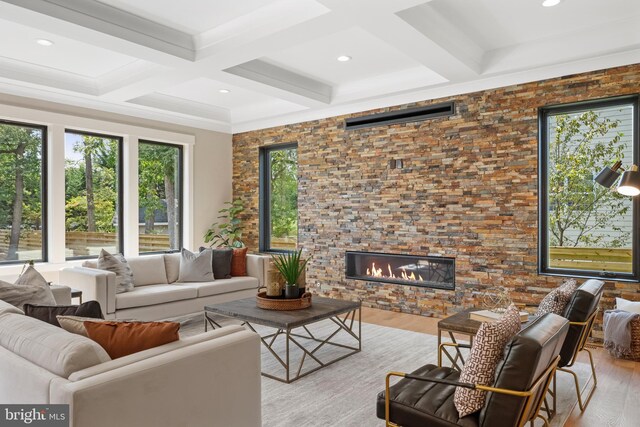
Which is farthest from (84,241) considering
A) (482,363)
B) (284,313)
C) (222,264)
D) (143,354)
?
(482,363)

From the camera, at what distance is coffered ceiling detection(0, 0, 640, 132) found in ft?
11.7

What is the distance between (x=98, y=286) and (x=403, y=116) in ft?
12.9

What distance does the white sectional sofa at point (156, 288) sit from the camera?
4316 mm

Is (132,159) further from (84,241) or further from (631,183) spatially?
(631,183)

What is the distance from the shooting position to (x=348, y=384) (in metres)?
3.27

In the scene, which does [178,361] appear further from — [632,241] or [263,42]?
[632,241]

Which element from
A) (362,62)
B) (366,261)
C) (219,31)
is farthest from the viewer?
(366,261)

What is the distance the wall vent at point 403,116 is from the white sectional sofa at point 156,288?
2208 mm

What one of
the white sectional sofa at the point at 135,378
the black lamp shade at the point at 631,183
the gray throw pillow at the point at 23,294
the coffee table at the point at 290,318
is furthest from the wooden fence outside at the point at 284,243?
the white sectional sofa at the point at 135,378

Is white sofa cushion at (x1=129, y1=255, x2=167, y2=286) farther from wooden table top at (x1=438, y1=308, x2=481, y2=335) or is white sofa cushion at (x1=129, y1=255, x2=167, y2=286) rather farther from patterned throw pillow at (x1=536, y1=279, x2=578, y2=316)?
patterned throw pillow at (x1=536, y1=279, x2=578, y2=316)

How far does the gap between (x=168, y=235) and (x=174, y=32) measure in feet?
12.2

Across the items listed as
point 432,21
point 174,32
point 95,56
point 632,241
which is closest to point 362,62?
point 432,21

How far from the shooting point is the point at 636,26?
3.88 meters

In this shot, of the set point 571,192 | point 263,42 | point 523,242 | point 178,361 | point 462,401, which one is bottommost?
point 462,401
